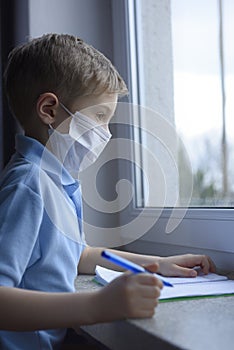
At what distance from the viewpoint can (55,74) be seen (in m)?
0.92

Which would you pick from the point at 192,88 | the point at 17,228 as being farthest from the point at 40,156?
the point at 192,88

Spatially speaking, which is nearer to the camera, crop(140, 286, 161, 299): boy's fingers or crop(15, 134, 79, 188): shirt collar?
crop(140, 286, 161, 299): boy's fingers

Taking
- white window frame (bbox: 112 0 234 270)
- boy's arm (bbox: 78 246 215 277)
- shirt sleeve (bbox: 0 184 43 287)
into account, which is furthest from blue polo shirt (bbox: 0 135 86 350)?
white window frame (bbox: 112 0 234 270)

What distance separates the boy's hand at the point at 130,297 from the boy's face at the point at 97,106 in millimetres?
354

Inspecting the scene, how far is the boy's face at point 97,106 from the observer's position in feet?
3.02

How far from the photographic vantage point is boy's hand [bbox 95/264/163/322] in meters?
0.65

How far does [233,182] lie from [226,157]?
0.05m

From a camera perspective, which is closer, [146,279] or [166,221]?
[146,279]

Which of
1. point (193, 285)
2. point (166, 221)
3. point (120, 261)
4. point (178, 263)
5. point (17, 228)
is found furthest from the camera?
point (166, 221)

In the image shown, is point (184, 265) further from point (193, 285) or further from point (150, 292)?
point (150, 292)

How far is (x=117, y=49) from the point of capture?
1.34 meters

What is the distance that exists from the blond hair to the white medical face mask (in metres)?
0.04

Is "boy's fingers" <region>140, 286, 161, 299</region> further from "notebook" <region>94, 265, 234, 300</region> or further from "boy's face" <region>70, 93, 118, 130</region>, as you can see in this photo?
"boy's face" <region>70, 93, 118, 130</region>

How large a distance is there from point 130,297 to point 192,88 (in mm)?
649
